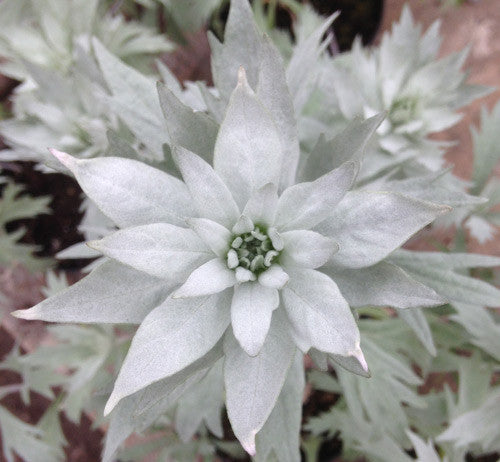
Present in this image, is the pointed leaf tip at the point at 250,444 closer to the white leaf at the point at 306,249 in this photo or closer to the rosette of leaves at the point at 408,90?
the white leaf at the point at 306,249

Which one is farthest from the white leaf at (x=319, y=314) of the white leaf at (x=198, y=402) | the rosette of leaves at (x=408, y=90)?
the rosette of leaves at (x=408, y=90)

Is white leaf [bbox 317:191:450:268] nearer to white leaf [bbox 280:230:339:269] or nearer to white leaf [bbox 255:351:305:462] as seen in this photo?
white leaf [bbox 280:230:339:269]

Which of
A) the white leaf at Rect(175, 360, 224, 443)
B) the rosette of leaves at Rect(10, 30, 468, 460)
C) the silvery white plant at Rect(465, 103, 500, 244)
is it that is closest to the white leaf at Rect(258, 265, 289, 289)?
the rosette of leaves at Rect(10, 30, 468, 460)

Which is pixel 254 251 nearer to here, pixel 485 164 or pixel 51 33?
pixel 485 164

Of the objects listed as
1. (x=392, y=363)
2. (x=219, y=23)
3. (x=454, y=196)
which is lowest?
(x=392, y=363)

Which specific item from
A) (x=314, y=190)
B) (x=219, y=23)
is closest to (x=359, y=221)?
(x=314, y=190)

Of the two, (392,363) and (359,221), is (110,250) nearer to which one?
(359,221)
